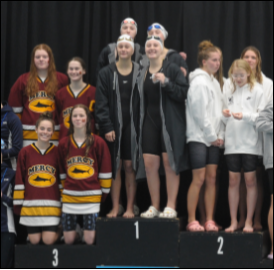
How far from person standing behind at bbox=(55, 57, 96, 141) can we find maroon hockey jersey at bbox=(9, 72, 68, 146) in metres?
0.10

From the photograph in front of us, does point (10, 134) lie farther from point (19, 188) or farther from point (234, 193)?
point (234, 193)

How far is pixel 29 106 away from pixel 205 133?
5.29 feet

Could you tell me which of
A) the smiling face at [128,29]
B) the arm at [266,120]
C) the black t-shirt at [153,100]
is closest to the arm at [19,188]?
the black t-shirt at [153,100]

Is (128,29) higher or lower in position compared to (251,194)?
higher

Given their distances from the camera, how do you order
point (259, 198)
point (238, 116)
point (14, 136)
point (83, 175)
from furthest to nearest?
1. point (14, 136)
2. point (259, 198)
3. point (83, 175)
4. point (238, 116)

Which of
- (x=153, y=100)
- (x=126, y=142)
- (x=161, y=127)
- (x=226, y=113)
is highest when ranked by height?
(x=153, y=100)

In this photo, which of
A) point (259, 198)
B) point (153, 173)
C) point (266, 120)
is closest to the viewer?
point (266, 120)

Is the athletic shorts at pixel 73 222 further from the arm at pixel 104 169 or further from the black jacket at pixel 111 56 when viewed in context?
the black jacket at pixel 111 56

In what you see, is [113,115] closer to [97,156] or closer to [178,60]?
[97,156]

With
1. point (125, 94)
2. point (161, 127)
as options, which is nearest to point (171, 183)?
point (161, 127)

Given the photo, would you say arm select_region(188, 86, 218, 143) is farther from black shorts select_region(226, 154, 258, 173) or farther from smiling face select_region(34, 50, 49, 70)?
smiling face select_region(34, 50, 49, 70)

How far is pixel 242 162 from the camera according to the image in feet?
13.1

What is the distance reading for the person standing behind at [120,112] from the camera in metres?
4.13

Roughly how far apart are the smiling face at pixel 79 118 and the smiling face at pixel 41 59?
0.67 meters
